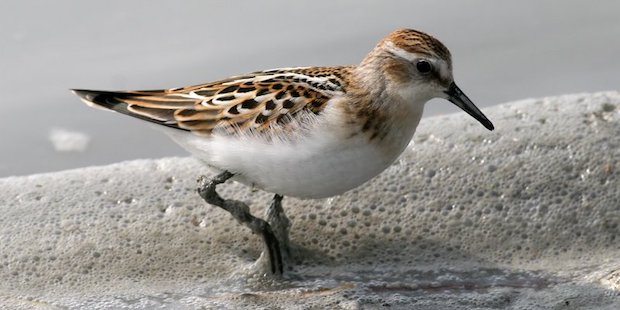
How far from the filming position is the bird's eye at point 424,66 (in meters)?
5.52

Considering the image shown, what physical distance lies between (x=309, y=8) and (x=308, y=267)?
9.59 feet

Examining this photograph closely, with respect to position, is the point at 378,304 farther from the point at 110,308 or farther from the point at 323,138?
the point at 110,308

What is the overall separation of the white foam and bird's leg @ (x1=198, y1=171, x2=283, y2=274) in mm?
1886

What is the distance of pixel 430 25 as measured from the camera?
8.26 metres

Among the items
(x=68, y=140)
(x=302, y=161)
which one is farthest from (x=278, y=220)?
(x=68, y=140)

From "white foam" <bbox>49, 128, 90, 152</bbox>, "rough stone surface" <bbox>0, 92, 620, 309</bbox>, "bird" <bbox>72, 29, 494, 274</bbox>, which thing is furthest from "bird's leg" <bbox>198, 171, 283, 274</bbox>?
"white foam" <bbox>49, 128, 90, 152</bbox>

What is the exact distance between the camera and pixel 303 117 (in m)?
5.40

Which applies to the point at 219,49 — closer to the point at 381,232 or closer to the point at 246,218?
the point at 381,232

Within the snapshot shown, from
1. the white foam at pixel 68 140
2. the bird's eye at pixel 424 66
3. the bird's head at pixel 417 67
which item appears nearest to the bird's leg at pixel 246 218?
the bird's head at pixel 417 67

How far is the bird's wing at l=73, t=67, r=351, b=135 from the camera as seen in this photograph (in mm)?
5469

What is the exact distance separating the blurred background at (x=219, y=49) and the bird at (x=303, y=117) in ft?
5.69

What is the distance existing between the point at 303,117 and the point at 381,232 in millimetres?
984

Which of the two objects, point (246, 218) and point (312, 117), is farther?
point (246, 218)

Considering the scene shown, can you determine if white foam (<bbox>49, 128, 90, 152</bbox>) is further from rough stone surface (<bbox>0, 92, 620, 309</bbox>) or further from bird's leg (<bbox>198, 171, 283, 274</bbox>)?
bird's leg (<bbox>198, 171, 283, 274</bbox>)
